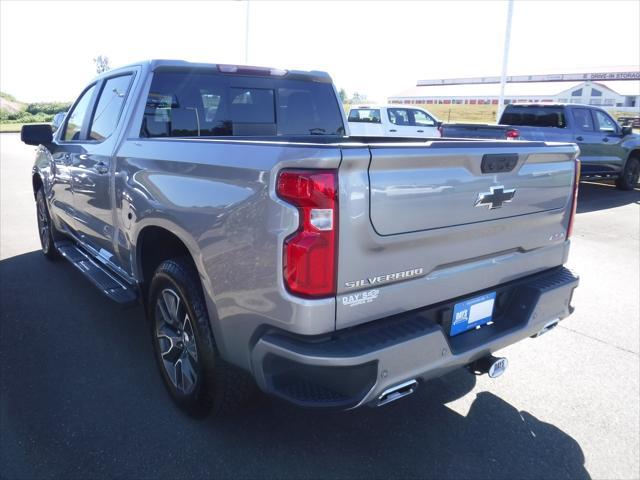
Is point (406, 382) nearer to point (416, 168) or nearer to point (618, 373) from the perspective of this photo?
point (416, 168)

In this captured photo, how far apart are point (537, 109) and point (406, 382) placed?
1137 centimetres

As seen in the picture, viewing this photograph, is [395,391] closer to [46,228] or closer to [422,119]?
[46,228]

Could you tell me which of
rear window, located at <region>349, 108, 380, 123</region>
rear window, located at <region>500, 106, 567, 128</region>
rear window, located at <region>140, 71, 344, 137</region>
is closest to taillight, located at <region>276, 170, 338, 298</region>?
rear window, located at <region>140, 71, 344, 137</region>

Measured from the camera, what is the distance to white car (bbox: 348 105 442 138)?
17031 mm

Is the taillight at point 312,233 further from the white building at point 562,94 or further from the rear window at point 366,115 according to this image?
the white building at point 562,94

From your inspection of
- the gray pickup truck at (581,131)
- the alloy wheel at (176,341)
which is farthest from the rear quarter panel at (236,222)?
the gray pickup truck at (581,131)

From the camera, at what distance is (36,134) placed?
4.88 m

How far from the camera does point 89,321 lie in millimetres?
4383

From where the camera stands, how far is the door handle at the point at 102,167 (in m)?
3.70

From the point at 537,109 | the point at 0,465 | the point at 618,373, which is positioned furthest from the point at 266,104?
the point at 537,109

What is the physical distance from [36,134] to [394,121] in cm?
1361

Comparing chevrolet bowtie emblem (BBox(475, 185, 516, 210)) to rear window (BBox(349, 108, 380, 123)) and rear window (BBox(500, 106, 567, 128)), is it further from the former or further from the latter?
rear window (BBox(349, 108, 380, 123))

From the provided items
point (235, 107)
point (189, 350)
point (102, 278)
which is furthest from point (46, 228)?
point (189, 350)

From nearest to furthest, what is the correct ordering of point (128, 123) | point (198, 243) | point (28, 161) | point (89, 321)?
point (198, 243) → point (128, 123) → point (89, 321) → point (28, 161)
